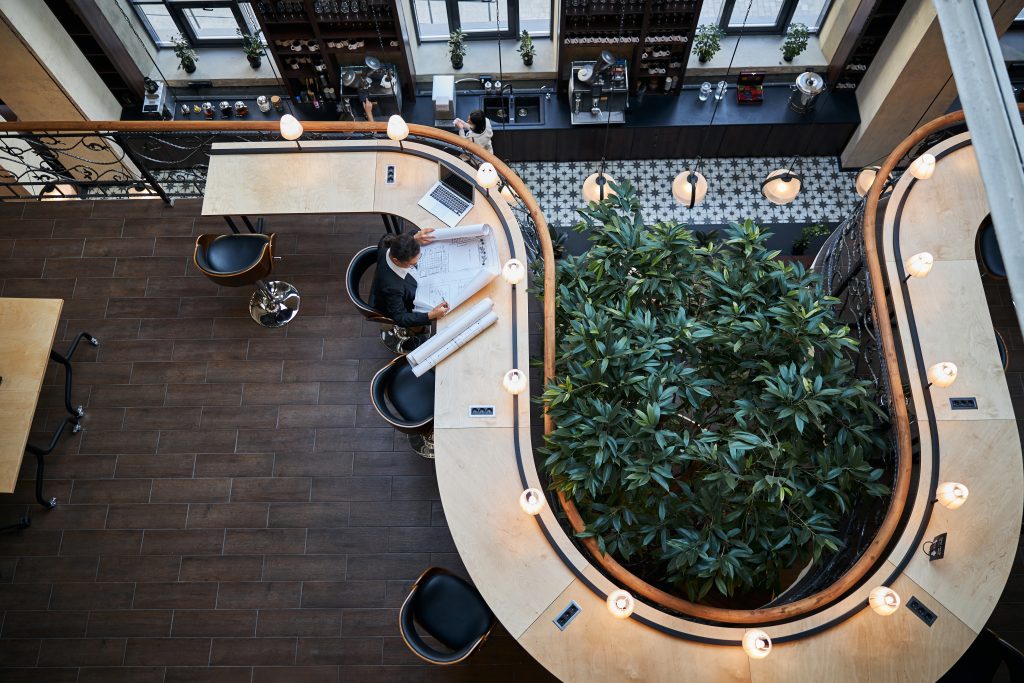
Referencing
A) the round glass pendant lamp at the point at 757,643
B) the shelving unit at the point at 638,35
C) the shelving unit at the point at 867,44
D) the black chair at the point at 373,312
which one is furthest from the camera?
the shelving unit at the point at 638,35

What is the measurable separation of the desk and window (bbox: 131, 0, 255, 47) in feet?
18.2

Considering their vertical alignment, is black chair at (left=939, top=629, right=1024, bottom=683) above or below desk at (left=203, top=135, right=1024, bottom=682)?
below

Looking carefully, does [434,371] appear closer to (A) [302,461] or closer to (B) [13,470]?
(A) [302,461]

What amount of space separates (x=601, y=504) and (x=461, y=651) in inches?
48.1

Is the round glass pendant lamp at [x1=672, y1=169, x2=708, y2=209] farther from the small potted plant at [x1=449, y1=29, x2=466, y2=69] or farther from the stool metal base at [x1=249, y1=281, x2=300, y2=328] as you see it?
the small potted plant at [x1=449, y1=29, x2=466, y2=69]

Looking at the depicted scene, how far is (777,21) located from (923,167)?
471 cm

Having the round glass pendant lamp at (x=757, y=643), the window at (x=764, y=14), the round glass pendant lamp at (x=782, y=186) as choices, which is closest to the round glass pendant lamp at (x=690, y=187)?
the round glass pendant lamp at (x=782, y=186)

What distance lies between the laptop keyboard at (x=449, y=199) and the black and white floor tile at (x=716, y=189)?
141 inches

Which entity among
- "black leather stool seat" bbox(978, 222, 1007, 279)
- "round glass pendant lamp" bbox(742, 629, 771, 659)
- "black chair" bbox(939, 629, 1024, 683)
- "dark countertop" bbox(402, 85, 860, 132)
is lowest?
"black chair" bbox(939, 629, 1024, 683)

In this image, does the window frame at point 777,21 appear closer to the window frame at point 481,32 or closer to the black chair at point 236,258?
the window frame at point 481,32

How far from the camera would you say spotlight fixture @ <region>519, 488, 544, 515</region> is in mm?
4042

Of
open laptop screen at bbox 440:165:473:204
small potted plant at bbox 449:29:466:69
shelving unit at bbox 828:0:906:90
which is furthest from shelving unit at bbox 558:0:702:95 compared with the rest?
open laptop screen at bbox 440:165:473:204

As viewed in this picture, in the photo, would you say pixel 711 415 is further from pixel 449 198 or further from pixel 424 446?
pixel 449 198

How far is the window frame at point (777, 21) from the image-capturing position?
8.56 metres
